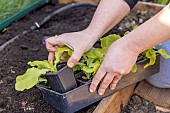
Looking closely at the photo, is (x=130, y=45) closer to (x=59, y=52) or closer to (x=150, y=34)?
(x=150, y=34)

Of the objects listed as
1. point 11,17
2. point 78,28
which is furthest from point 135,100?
point 11,17

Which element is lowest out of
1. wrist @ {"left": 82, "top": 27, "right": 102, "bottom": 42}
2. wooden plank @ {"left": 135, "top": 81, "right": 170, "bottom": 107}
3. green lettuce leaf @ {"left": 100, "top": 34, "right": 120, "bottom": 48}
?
wooden plank @ {"left": 135, "top": 81, "right": 170, "bottom": 107}

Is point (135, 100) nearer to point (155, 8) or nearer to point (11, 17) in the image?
point (155, 8)

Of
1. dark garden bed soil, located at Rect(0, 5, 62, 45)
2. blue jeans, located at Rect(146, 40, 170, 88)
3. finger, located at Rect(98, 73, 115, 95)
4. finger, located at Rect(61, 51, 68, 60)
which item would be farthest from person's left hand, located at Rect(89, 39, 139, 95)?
dark garden bed soil, located at Rect(0, 5, 62, 45)

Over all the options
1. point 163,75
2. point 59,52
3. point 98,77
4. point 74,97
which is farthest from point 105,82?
point 163,75

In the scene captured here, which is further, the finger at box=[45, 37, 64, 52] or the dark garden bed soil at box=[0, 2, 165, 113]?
the dark garden bed soil at box=[0, 2, 165, 113]

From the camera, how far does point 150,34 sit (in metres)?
1.57

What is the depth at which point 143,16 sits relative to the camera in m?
2.97

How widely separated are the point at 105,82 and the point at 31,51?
0.96 meters

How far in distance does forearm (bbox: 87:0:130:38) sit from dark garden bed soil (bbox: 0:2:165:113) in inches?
16.3

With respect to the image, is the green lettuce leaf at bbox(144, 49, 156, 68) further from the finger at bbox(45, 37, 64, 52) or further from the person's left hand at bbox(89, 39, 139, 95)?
the finger at bbox(45, 37, 64, 52)

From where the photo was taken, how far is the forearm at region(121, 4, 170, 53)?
155 centimetres

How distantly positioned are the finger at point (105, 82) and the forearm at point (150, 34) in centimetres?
16

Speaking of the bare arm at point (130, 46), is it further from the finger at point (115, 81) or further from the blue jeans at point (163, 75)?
the blue jeans at point (163, 75)
